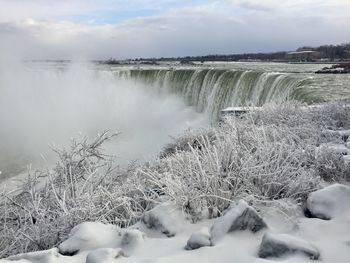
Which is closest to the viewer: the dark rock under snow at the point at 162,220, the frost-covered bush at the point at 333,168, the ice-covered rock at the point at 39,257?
the ice-covered rock at the point at 39,257

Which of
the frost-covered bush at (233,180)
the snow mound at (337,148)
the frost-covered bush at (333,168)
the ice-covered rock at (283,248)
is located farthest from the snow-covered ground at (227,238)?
→ the snow mound at (337,148)

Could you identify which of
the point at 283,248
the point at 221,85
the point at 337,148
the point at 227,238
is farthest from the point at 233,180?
the point at 221,85

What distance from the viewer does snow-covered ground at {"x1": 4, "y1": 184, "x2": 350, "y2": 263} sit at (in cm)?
327

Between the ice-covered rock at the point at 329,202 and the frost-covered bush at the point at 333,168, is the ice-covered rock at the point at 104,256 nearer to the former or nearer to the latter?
the ice-covered rock at the point at 329,202

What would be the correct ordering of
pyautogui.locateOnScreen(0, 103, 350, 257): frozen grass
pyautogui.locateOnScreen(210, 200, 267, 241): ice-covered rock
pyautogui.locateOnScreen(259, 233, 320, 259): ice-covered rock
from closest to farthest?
pyautogui.locateOnScreen(259, 233, 320, 259): ice-covered rock
pyautogui.locateOnScreen(210, 200, 267, 241): ice-covered rock
pyautogui.locateOnScreen(0, 103, 350, 257): frozen grass

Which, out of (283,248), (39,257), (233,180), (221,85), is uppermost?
(233,180)

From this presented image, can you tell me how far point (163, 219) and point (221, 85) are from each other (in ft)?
62.4

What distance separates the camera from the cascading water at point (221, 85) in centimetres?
1806

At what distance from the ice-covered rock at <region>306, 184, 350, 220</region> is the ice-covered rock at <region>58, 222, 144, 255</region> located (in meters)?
1.45

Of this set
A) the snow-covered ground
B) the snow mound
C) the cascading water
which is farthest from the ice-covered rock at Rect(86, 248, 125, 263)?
the cascading water

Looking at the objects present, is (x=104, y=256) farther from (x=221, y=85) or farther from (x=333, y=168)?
(x=221, y=85)

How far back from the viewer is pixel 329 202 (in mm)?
4113

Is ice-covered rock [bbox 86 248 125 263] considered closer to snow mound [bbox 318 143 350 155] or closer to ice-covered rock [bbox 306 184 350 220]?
ice-covered rock [bbox 306 184 350 220]

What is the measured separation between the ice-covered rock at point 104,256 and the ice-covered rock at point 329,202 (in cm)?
169
